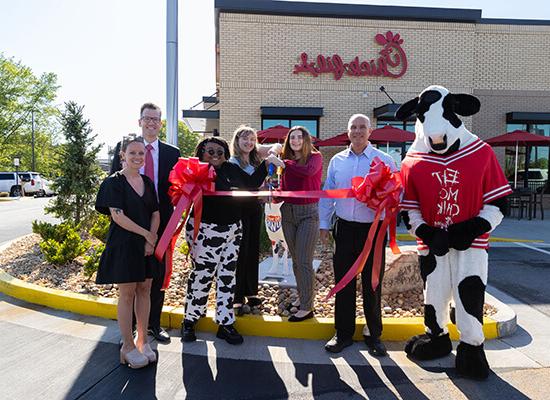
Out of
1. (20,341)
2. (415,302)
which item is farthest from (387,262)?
(20,341)

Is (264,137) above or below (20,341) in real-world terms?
above

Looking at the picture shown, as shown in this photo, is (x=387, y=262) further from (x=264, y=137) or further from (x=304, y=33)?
(x=304, y=33)

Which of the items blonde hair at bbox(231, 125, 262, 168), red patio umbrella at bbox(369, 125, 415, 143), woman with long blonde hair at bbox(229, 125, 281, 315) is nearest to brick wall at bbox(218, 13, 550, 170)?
red patio umbrella at bbox(369, 125, 415, 143)

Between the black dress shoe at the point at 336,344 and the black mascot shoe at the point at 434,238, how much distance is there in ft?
3.80


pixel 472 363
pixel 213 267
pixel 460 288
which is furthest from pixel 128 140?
pixel 472 363

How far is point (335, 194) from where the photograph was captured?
3.66 meters

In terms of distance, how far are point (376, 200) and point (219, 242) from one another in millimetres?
1419

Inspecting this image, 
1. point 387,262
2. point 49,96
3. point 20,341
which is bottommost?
point 20,341

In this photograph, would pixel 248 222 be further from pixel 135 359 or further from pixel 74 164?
pixel 74 164

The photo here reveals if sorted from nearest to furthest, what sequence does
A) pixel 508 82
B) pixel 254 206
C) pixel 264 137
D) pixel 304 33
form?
pixel 254 206
pixel 264 137
pixel 304 33
pixel 508 82

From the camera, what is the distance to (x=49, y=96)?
40.4 m

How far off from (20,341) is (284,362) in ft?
8.18

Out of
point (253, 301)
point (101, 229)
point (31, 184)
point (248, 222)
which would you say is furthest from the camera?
point (31, 184)

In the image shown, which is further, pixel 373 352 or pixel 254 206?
pixel 254 206
